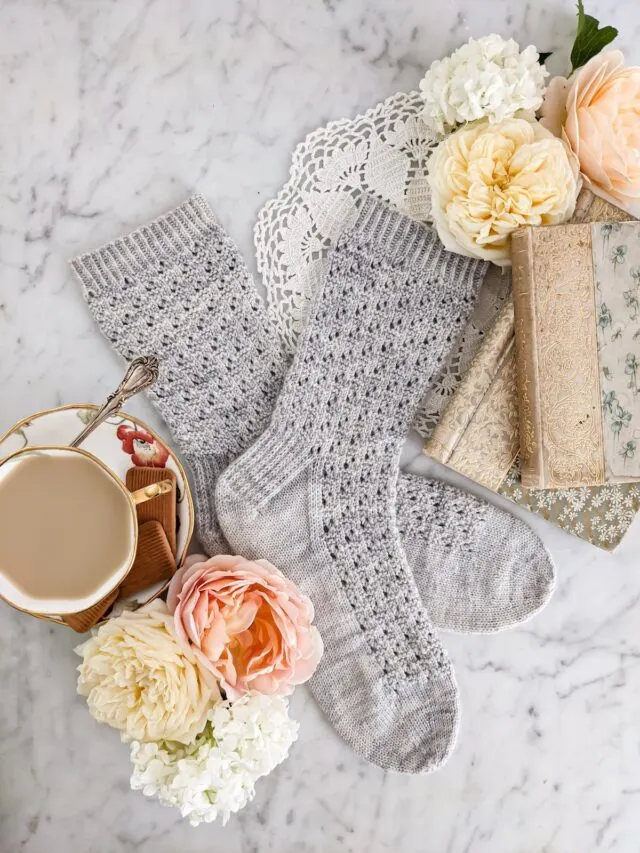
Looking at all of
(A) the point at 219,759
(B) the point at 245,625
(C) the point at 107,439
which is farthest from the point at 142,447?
(A) the point at 219,759

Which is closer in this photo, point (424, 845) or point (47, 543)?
point (47, 543)

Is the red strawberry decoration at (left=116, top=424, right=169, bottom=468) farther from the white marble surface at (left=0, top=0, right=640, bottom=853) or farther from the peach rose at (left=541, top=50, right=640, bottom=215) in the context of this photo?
the peach rose at (left=541, top=50, right=640, bottom=215)

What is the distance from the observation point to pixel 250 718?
2.78ft

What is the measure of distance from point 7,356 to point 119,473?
295 millimetres

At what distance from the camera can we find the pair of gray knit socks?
959 mm

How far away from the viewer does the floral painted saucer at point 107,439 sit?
865 millimetres

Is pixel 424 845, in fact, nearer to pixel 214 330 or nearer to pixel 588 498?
pixel 588 498

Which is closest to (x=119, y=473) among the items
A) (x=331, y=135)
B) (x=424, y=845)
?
(x=331, y=135)

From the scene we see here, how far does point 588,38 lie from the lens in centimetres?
93

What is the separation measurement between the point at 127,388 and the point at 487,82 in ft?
1.95

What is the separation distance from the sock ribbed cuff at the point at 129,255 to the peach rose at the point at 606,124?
1.79 ft

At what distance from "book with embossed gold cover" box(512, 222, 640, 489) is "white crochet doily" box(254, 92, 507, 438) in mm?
108

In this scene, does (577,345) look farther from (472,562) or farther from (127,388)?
(127,388)

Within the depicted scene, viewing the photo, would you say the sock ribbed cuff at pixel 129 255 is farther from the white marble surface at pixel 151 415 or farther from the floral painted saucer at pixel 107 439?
the floral painted saucer at pixel 107 439
